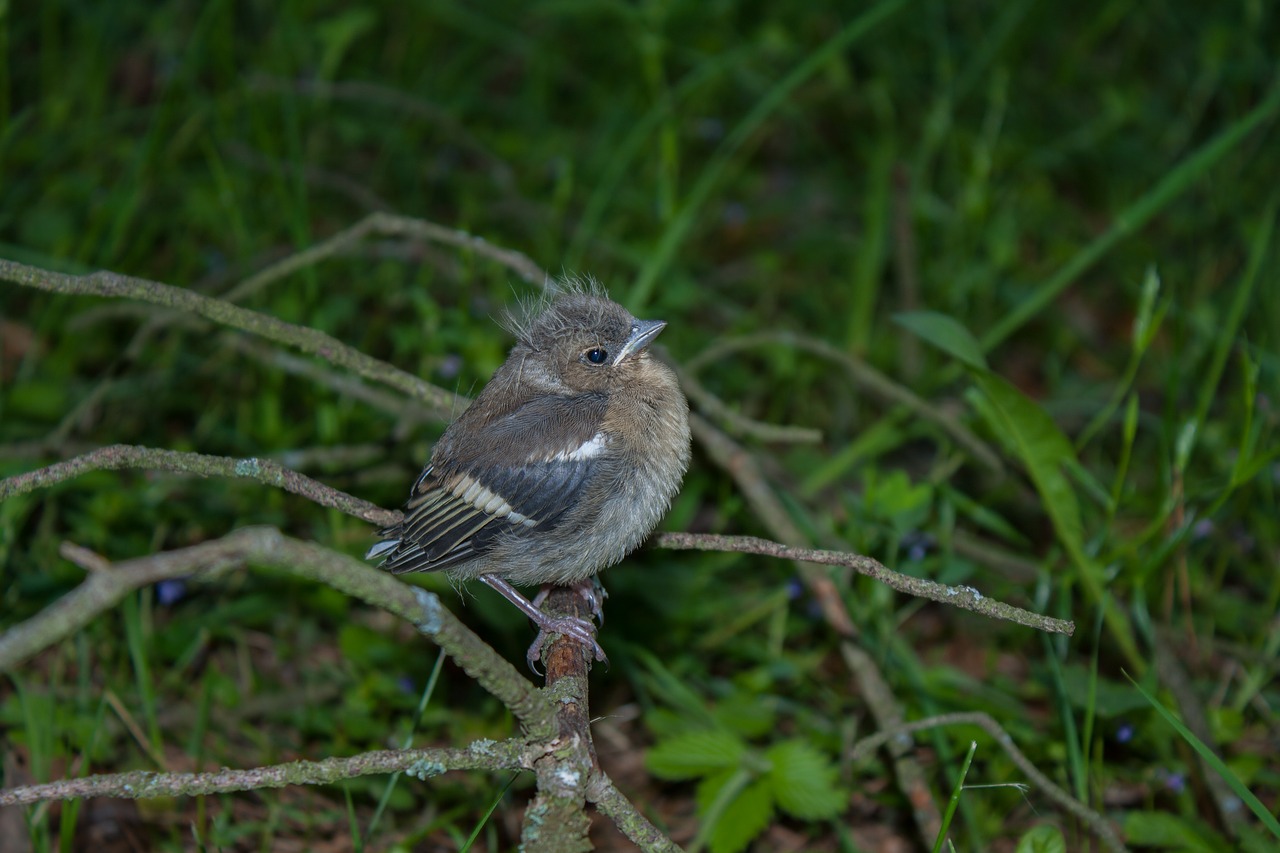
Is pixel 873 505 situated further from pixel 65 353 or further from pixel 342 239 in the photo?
pixel 65 353

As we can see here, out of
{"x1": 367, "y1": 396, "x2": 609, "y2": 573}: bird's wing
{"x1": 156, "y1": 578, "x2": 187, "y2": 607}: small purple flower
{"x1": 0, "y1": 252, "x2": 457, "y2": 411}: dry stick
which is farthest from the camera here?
{"x1": 156, "y1": 578, "x2": 187, "y2": 607}: small purple flower

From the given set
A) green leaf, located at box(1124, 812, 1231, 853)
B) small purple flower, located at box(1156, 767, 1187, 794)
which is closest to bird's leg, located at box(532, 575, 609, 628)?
green leaf, located at box(1124, 812, 1231, 853)

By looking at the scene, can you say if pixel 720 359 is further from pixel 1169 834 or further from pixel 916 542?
pixel 1169 834

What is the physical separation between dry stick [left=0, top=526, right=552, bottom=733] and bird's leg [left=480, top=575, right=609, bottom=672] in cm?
83

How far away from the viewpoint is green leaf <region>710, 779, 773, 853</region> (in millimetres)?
2969

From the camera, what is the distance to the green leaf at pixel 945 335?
2.95 meters

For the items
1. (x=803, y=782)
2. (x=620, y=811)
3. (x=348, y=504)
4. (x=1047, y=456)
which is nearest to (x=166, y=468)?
(x=348, y=504)

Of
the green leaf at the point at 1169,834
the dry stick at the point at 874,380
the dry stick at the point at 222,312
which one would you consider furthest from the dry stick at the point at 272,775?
the dry stick at the point at 874,380

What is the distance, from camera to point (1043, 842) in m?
2.54

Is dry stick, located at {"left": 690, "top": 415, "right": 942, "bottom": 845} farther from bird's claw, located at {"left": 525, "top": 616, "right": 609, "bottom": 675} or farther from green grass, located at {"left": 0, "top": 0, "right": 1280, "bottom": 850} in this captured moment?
bird's claw, located at {"left": 525, "top": 616, "right": 609, "bottom": 675}

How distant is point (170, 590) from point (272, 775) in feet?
6.55

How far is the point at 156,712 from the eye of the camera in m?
3.37

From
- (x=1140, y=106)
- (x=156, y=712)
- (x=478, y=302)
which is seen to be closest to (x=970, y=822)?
(x=156, y=712)

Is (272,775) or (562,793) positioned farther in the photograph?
(562,793)
